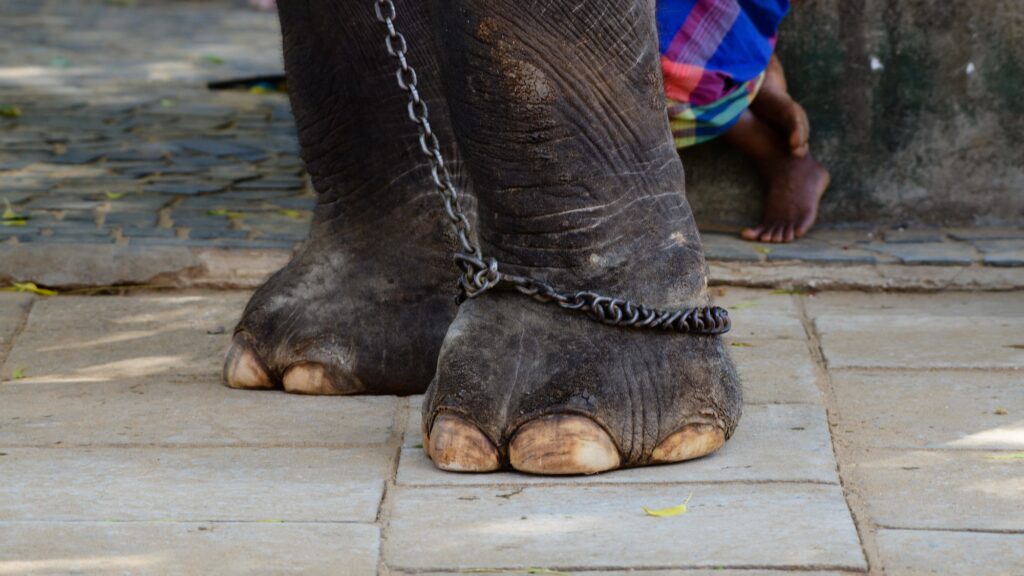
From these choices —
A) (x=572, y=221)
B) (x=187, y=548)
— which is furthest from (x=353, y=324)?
(x=187, y=548)

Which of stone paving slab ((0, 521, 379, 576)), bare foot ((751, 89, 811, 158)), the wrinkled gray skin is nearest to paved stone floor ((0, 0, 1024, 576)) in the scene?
stone paving slab ((0, 521, 379, 576))

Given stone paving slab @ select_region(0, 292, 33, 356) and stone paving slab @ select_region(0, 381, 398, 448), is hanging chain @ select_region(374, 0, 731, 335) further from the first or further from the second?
stone paving slab @ select_region(0, 292, 33, 356)

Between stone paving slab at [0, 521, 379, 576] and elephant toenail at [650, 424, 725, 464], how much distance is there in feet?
1.59

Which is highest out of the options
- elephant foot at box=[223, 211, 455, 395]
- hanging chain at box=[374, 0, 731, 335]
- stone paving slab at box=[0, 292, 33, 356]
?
hanging chain at box=[374, 0, 731, 335]

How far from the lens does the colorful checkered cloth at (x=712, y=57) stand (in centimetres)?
371

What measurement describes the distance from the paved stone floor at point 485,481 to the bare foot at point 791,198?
36.8 inches

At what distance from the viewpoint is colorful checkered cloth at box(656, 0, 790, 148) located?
371cm

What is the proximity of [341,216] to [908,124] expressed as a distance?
74.9 inches

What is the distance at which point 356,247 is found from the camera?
279 cm

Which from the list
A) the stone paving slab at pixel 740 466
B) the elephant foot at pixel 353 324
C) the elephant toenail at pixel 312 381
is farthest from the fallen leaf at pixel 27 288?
the stone paving slab at pixel 740 466

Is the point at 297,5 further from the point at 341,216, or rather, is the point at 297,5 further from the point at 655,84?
the point at 655,84

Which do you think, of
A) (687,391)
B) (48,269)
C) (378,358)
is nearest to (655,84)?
(687,391)

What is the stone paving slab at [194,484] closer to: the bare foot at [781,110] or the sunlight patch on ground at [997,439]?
the sunlight patch on ground at [997,439]

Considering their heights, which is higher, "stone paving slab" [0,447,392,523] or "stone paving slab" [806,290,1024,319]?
"stone paving slab" [0,447,392,523]
